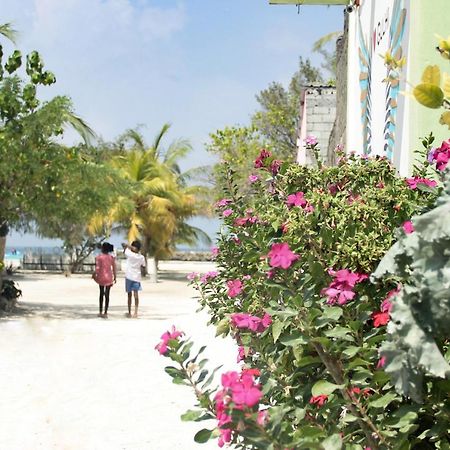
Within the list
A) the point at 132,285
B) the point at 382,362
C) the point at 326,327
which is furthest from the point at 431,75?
the point at 132,285

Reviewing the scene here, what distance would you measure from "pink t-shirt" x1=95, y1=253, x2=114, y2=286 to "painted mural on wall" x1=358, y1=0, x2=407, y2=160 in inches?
287

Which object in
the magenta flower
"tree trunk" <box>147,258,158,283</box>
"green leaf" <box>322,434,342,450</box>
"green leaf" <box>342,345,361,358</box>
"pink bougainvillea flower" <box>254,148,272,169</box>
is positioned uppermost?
"pink bougainvillea flower" <box>254,148,272,169</box>

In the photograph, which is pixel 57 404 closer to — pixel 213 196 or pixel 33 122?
pixel 33 122

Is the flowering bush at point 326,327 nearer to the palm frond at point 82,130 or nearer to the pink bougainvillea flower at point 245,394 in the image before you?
the pink bougainvillea flower at point 245,394

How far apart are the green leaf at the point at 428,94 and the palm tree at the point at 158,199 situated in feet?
108

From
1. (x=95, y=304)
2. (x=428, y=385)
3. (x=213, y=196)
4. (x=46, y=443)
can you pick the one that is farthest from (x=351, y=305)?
(x=213, y=196)

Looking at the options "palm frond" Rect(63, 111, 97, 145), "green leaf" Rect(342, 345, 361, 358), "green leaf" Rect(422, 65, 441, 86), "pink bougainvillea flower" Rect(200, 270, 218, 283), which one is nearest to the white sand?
"pink bougainvillea flower" Rect(200, 270, 218, 283)

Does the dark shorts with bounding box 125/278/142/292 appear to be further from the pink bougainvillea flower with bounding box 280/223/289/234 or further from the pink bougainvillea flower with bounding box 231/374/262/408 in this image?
the pink bougainvillea flower with bounding box 231/374/262/408

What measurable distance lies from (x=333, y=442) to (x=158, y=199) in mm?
34186

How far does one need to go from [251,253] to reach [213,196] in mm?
36974

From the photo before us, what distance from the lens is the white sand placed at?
6375 mm

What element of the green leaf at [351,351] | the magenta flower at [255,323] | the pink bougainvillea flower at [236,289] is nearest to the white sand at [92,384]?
the pink bougainvillea flower at [236,289]

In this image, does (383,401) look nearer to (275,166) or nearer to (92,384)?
(275,166)

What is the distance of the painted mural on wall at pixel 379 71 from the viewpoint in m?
7.73
